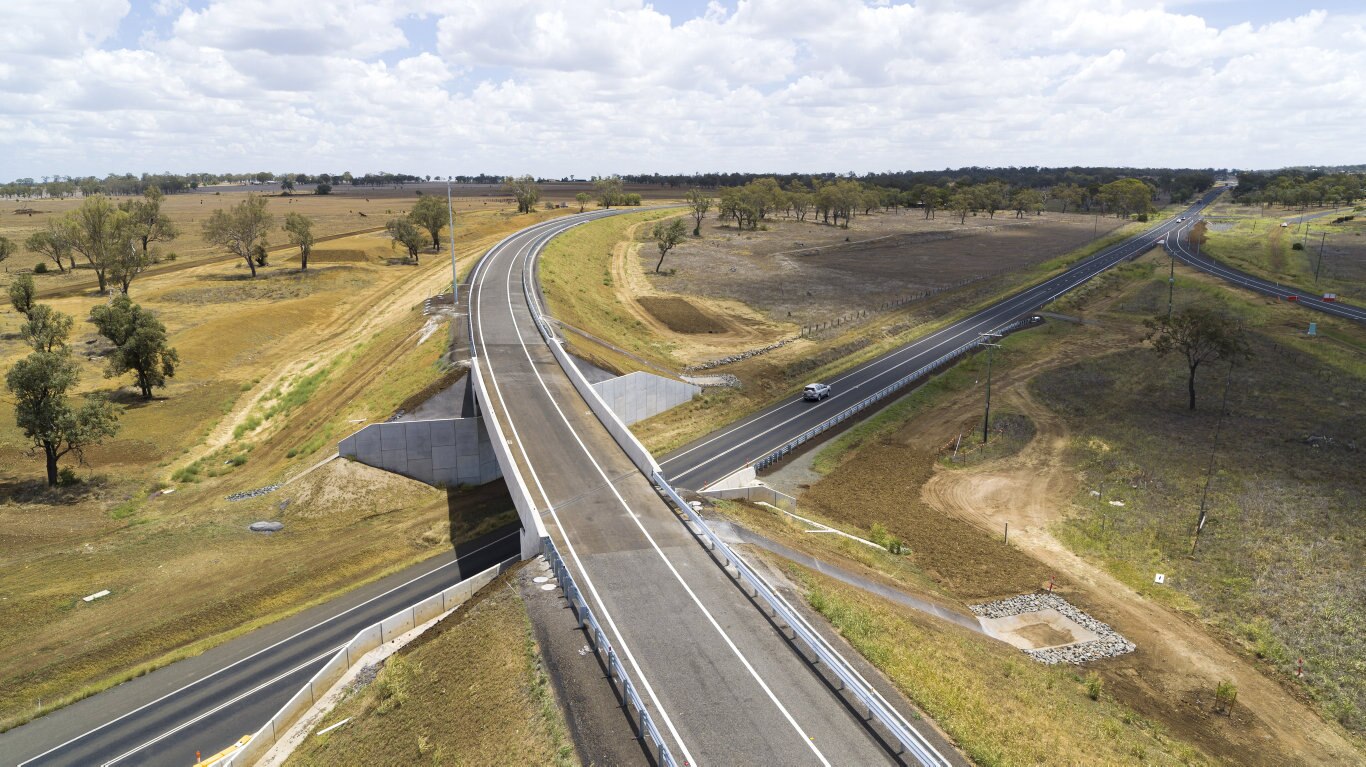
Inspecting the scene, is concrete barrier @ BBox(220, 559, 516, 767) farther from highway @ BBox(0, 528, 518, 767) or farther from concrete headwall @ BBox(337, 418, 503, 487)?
concrete headwall @ BBox(337, 418, 503, 487)

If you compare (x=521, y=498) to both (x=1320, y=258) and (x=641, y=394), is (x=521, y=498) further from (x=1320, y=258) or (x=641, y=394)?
(x=1320, y=258)

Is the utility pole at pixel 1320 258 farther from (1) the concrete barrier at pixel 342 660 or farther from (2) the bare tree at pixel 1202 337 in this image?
(1) the concrete barrier at pixel 342 660

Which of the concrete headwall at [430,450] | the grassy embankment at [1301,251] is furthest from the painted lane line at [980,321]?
the grassy embankment at [1301,251]

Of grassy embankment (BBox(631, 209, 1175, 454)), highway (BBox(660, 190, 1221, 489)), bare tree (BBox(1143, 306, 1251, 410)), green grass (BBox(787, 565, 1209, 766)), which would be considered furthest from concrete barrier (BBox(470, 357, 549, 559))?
bare tree (BBox(1143, 306, 1251, 410))

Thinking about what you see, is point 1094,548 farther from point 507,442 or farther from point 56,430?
point 56,430

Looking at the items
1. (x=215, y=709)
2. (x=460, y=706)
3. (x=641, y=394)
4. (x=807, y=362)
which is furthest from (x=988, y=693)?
(x=807, y=362)
